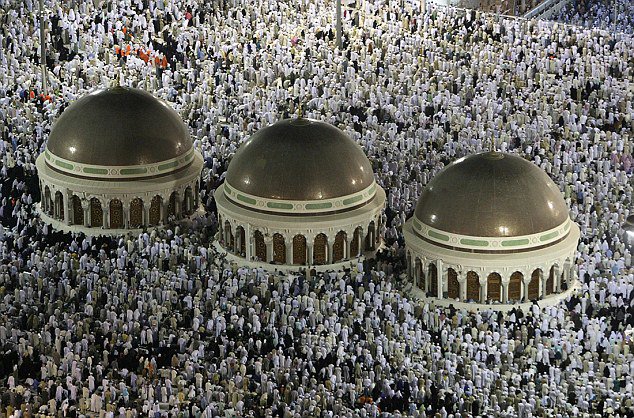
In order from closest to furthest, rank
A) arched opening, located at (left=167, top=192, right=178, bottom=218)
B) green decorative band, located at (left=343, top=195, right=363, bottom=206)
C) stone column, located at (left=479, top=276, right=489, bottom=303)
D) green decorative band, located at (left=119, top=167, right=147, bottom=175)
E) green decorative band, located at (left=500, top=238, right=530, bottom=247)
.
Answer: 1. green decorative band, located at (left=500, top=238, right=530, bottom=247)
2. stone column, located at (left=479, top=276, right=489, bottom=303)
3. green decorative band, located at (left=343, top=195, right=363, bottom=206)
4. green decorative band, located at (left=119, top=167, right=147, bottom=175)
5. arched opening, located at (left=167, top=192, right=178, bottom=218)

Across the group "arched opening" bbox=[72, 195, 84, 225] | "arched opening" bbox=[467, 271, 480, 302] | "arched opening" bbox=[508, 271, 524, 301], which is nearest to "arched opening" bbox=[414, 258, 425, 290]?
"arched opening" bbox=[467, 271, 480, 302]

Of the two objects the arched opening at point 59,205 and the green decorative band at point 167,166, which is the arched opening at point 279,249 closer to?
the green decorative band at point 167,166

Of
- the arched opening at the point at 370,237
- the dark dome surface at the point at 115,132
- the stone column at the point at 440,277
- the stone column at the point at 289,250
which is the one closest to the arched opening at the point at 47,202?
the dark dome surface at the point at 115,132

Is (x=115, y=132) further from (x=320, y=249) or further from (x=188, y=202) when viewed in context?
(x=320, y=249)

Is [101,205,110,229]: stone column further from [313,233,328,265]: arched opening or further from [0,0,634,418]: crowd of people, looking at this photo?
[313,233,328,265]: arched opening

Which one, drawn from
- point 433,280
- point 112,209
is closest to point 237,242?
point 112,209

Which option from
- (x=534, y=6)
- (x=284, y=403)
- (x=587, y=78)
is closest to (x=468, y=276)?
(x=284, y=403)

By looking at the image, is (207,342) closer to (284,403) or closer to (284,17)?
(284,403)
